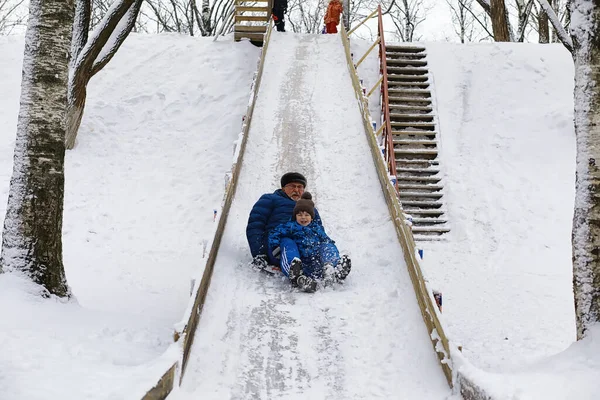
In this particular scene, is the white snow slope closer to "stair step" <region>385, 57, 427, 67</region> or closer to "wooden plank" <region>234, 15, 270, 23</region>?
"wooden plank" <region>234, 15, 270, 23</region>

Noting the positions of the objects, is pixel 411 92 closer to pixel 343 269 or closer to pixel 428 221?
pixel 428 221

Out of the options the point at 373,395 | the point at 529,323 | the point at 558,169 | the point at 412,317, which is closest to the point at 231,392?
the point at 373,395

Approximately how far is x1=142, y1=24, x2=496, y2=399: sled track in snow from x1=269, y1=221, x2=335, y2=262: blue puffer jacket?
0.35 m

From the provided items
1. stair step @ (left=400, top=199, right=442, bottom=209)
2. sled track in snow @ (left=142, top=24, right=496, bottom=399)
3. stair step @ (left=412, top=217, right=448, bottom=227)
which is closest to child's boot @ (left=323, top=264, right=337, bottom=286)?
sled track in snow @ (left=142, top=24, right=496, bottom=399)

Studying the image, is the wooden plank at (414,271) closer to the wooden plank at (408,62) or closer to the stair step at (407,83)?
the stair step at (407,83)

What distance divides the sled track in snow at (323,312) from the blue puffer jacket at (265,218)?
0.26 metres

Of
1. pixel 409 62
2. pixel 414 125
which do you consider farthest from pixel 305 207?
pixel 409 62

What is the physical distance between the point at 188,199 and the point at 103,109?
3789 mm

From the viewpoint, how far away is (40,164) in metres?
5.07

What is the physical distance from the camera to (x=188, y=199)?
10102 millimetres

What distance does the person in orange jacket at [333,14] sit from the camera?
1842 centimetres

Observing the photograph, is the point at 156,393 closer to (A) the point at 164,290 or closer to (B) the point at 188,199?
(A) the point at 164,290

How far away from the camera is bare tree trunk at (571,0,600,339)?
438 cm

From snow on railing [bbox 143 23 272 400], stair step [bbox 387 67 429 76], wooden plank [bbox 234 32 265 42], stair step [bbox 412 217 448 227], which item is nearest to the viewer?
snow on railing [bbox 143 23 272 400]
